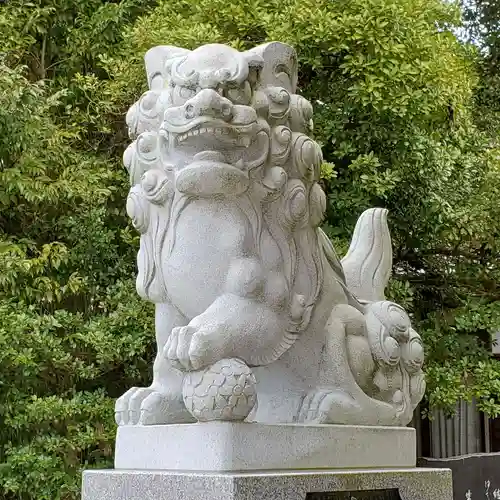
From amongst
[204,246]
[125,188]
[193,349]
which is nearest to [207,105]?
[204,246]

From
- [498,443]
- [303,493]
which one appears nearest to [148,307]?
[303,493]

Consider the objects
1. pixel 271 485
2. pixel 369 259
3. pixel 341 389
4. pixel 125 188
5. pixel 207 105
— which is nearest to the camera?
pixel 271 485

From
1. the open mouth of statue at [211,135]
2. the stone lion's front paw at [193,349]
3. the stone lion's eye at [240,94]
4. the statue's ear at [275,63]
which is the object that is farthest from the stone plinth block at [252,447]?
the statue's ear at [275,63]

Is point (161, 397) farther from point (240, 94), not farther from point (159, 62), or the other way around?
point (159, 62)

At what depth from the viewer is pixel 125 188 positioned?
21.2ft

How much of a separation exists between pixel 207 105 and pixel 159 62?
1.52 feet

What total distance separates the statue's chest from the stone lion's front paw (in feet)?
0.55

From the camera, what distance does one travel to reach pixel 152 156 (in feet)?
9.48

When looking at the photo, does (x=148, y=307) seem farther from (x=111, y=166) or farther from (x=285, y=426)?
(x=285, y=426)

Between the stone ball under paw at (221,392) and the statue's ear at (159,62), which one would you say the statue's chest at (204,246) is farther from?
the statue's ear at (159,62)

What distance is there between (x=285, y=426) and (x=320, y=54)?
3963mm

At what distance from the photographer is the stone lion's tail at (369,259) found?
355cm

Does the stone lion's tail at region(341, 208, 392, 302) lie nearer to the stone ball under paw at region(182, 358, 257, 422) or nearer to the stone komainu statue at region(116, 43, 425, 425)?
the stone komainu statue at region(116, 43, 425, 425)

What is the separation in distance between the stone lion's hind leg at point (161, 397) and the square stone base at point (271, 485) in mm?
195
